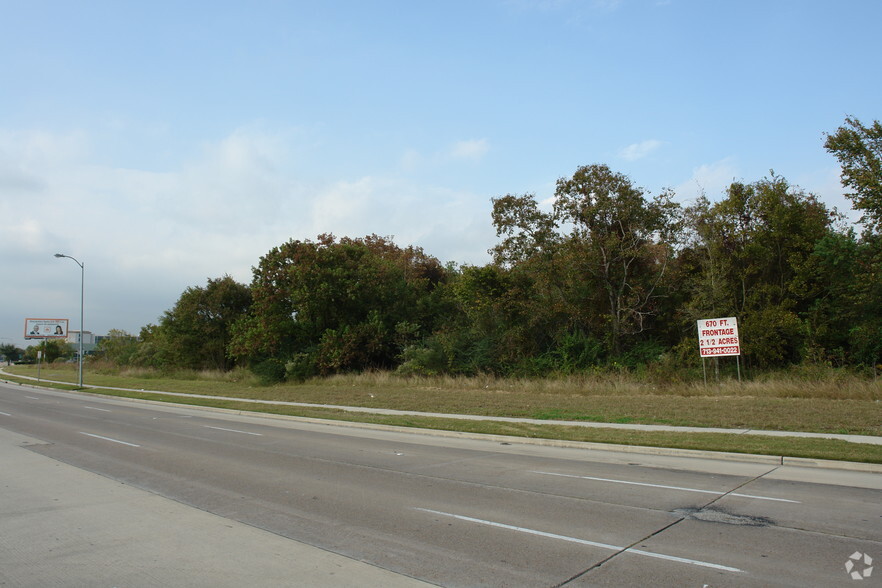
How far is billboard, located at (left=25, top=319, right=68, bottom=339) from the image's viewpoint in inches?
3221

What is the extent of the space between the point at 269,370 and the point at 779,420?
30.6m

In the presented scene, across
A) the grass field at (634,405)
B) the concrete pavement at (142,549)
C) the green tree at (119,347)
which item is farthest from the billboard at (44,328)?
the concrete pavement at (142,549)

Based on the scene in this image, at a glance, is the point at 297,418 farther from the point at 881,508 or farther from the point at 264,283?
the point at 264,283

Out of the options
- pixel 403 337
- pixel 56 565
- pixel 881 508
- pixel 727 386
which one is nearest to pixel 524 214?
pixel 403 337

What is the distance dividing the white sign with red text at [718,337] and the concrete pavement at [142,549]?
22760mm

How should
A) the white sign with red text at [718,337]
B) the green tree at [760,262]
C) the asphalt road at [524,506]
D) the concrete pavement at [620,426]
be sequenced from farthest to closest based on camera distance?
1. the green tree at [760,262]
2. the white sign with red text at [718,337]
3. the concrete pavement at [620,426]
4. the asphalt road at [524,506]

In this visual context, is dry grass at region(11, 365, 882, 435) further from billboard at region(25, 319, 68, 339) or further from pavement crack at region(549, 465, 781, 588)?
billboard at region(25, 319, 68, 339)

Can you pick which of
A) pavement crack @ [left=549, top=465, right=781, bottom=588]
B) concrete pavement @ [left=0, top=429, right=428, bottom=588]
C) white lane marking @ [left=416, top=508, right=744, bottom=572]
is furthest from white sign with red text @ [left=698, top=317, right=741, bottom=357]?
concrete pavement @ [left=0, top=429, right=428, bottom=588]

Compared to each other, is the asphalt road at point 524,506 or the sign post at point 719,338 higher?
the sign post at point 719,338

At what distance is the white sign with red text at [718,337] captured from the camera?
24641mm

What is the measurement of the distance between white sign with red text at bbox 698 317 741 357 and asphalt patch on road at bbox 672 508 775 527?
740 inches

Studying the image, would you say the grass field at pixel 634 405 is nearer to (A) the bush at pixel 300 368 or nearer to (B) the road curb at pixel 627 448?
(B) the road curb at pixel 627 448

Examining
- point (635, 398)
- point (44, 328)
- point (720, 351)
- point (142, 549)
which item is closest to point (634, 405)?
point (635, 398)

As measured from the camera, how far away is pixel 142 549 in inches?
247
